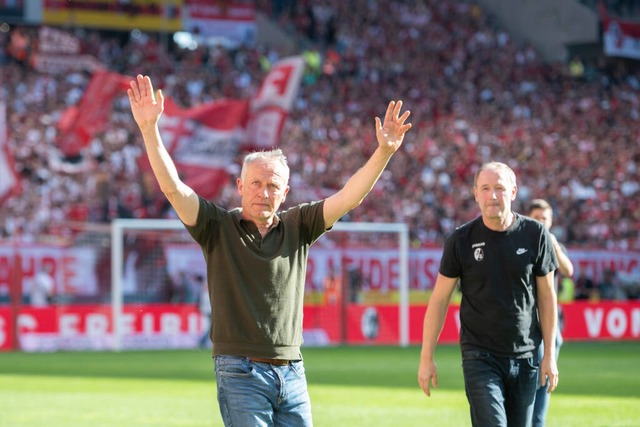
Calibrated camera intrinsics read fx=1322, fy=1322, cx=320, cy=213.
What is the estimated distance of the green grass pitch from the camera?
47.6 ft

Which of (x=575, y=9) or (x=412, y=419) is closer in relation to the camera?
(x=412, y=419)

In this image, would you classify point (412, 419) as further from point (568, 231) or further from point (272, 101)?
point (568, 231)

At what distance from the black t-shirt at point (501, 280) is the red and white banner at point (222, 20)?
133 feet

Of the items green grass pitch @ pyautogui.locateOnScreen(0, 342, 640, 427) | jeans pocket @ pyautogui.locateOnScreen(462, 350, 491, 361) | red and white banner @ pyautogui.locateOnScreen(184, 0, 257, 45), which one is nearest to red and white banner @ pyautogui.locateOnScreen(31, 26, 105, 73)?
red and white banner @ pyautogui.locateOnScreen(184, 0, 257, 45)

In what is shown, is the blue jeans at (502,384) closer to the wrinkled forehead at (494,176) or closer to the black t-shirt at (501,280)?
the black t-shirt at (501,280)

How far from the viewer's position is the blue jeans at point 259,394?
653 centimetres

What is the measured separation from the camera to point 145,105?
21.5ft

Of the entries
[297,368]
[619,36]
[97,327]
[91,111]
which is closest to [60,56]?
[91,111]

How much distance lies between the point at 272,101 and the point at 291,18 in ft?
54.6

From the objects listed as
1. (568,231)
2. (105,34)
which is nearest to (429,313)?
(568,231)

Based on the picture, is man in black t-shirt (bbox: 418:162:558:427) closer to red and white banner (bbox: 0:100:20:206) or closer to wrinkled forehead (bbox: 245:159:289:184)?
wrinkled forehead (bbox: 245:159:289:184)

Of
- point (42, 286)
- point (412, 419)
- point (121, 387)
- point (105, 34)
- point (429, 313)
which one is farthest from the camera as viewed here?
point (105, 34)

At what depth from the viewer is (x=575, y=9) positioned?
5244cm

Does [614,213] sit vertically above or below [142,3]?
below
